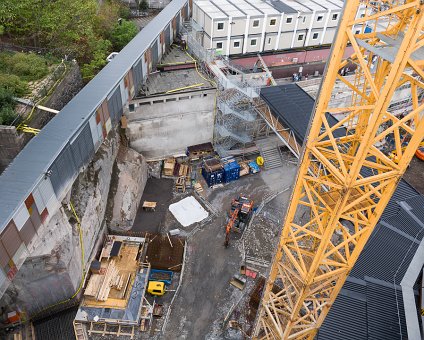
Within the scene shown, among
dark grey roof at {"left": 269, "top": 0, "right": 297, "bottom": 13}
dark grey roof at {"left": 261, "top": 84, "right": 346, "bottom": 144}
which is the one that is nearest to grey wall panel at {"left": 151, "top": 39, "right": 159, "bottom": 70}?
dark grey roof at {"left": 261, "top": 84, "right": 346, "bottom": 144}

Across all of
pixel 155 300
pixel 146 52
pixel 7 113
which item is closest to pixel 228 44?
pixel 146 52

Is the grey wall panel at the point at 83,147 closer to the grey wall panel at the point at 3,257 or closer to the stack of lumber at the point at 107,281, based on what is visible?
the grey wall panel at the point at 3,257

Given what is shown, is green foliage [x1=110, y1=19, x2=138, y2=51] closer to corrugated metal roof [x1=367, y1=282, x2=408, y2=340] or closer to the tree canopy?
the tree canopy

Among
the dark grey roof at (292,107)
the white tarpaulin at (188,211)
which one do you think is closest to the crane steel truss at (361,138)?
the white tarpaulin at (188,211)

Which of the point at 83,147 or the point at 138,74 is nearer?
the point at 83,147

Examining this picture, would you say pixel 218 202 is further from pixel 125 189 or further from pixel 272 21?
pixel 272 21

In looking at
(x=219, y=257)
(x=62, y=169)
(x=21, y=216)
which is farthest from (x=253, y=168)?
(x=21, y=216)

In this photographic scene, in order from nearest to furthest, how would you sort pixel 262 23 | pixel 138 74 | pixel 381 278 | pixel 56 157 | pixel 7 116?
pixel 56 157 → pixel 381 278 → pixel 7 116 → pixel 138 74 → pixel 262 23
